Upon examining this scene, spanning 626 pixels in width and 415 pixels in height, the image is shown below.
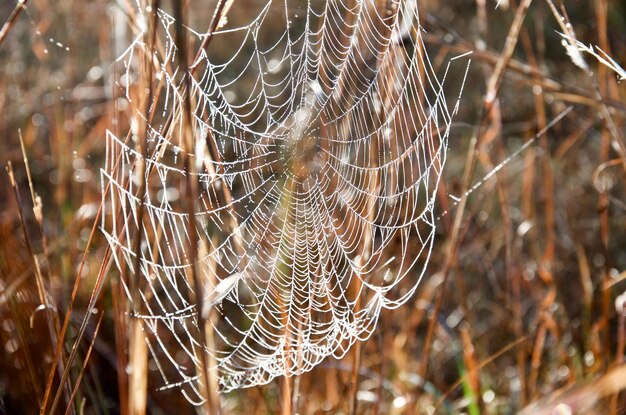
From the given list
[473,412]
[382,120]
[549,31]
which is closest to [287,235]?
[473,412]

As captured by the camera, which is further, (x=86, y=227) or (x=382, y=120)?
(x=86, y=227)

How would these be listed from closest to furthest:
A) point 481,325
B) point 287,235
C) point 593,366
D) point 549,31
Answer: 1. point 593,366
2. point 287,235
3. point 481,325
4. point 549,31

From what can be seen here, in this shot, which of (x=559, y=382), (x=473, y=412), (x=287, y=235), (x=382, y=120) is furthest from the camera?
A: (x=287, y=235)

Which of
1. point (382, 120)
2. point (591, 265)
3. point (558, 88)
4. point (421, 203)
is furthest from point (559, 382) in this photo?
point (421, 203)

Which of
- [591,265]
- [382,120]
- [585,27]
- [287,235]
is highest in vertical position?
[585,27]

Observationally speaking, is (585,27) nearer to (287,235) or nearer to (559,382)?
(287,235)

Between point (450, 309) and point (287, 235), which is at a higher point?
point (287, 235)
